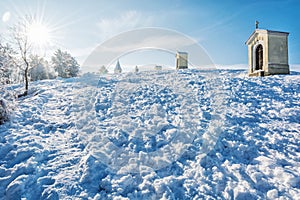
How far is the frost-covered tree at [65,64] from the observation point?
3609cm

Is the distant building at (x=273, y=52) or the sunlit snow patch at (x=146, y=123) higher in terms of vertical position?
the distant building at (x=273, y=52)

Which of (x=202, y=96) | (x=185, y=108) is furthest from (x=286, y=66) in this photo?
(x=185, y=108)

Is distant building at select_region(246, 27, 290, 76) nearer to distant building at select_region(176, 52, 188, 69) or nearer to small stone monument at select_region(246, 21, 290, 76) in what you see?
small stone monument at select_region(246, 21, 290, 76)

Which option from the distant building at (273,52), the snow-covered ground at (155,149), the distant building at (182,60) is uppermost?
the distant building at (182,60)

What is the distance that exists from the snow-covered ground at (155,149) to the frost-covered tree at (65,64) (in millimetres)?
30710

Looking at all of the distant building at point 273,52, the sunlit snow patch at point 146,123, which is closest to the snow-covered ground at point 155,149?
the sunlit snow patch at point 146,123

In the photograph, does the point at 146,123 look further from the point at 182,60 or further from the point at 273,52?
the point at 182,60

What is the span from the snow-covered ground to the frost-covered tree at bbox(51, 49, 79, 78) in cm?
3071

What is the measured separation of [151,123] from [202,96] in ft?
12.8

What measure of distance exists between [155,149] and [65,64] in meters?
39.0

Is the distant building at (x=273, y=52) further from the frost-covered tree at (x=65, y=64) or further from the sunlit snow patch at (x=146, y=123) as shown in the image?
the frost-covered tree at (x=65, y=64)

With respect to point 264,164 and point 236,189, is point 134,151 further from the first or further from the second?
point 264,164

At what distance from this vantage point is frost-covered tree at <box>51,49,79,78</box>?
118ft

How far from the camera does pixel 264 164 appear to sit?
4.27 m
